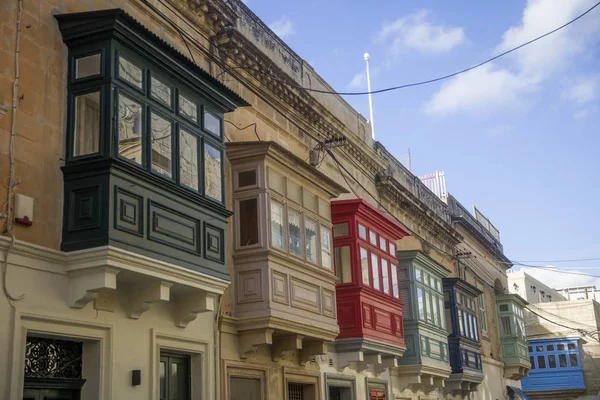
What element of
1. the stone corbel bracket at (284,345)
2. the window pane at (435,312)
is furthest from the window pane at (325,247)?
the window pane at (435,312)

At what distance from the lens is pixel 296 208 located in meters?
15.0

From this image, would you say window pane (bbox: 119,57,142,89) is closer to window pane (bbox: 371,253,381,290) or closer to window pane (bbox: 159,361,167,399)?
window pane (bbox: 159,361,167,399)

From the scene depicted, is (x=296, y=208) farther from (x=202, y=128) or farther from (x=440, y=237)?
(x=440, y=237)

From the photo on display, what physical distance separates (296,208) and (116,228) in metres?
5.83

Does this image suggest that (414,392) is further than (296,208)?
Yes

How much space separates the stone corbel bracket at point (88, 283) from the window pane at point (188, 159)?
2125 mm

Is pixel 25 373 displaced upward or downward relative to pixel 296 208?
downward

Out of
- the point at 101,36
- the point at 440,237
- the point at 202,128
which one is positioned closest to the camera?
the point at 101,36

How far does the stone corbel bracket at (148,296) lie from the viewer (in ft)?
34.6

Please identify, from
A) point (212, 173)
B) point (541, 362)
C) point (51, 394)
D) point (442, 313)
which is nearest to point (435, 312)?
point (442, 313)

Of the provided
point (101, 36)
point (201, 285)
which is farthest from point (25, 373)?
point (101, 36)

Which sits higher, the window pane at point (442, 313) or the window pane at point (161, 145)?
the window pane at point (161, 145)

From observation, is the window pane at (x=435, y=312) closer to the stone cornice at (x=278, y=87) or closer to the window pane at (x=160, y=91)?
the stone cornice at (x=278, y=87)

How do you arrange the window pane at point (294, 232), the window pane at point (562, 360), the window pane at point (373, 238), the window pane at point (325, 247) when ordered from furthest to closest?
the window pane at point (562, 360) → the window pane at point (373, 238) → the window pane at point (325, 247) → the window pane at point (294, 232)
